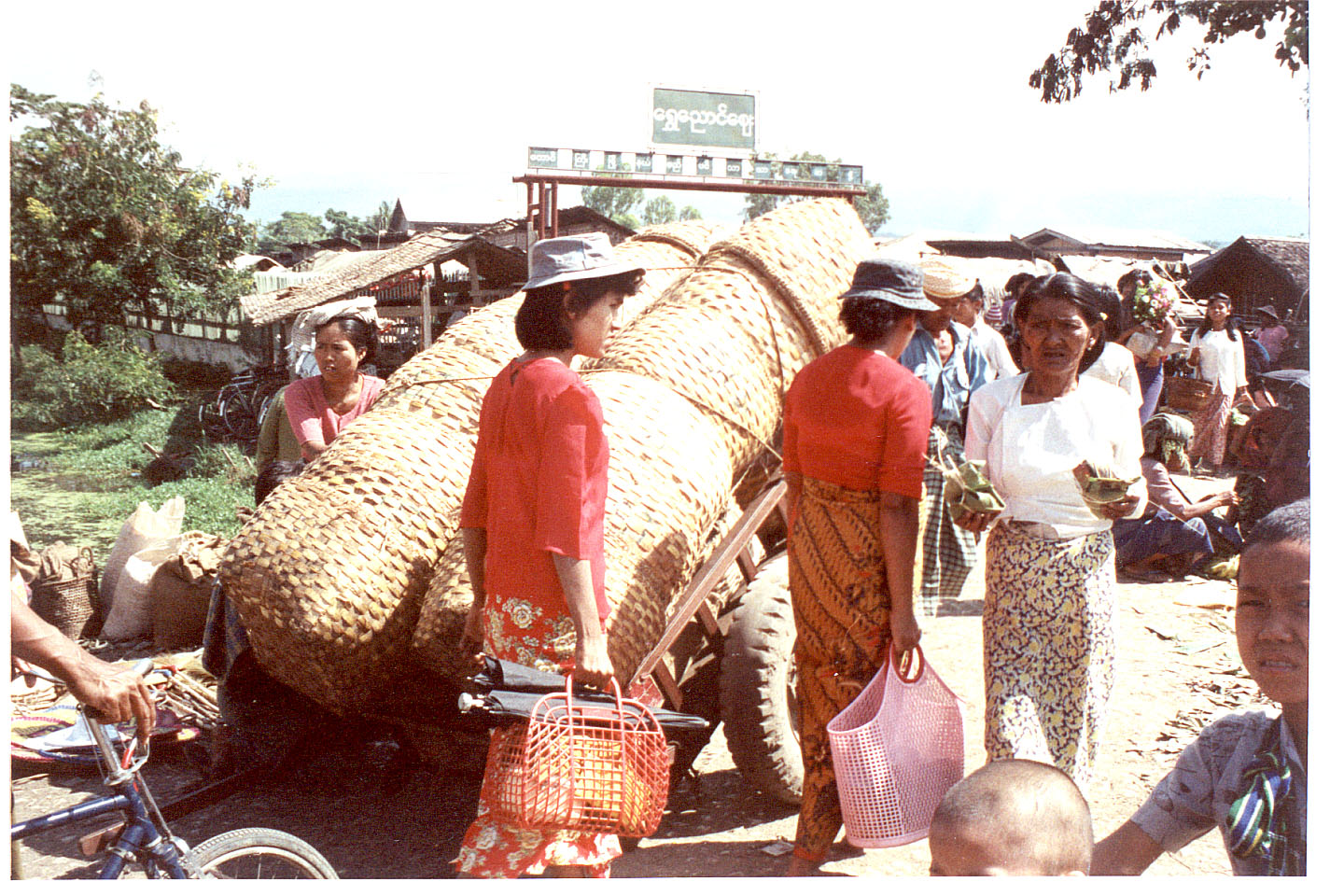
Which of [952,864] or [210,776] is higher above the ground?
[952,864]

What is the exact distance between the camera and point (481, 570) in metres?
2.63

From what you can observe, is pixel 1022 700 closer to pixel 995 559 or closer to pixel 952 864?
pixel 995 559

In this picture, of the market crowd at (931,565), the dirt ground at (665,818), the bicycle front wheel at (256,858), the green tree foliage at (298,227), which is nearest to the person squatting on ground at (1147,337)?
the dirt ground at (665,818)

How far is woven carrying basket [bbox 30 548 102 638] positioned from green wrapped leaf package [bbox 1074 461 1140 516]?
4.95 m

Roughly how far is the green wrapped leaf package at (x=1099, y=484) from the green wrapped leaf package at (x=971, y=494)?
0.20 metres

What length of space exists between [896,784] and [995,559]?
0.64m

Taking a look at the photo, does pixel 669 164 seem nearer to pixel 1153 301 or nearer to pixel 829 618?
pixel 1153 301

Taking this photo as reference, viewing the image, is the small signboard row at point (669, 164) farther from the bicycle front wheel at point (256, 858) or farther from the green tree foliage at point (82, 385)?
the green tree foliage at point (82, 385)

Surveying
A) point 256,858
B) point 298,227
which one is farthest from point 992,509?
point 298,227

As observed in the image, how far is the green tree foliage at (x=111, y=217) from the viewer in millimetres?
15328

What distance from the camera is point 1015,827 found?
1.77m

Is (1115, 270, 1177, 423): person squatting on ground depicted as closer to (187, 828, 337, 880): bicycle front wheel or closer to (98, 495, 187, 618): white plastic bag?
(187, 828, 337, 880): bicycle front wheel

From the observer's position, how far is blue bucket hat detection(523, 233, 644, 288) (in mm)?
2395

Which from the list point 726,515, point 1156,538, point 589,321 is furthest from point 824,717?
point 1156,538
